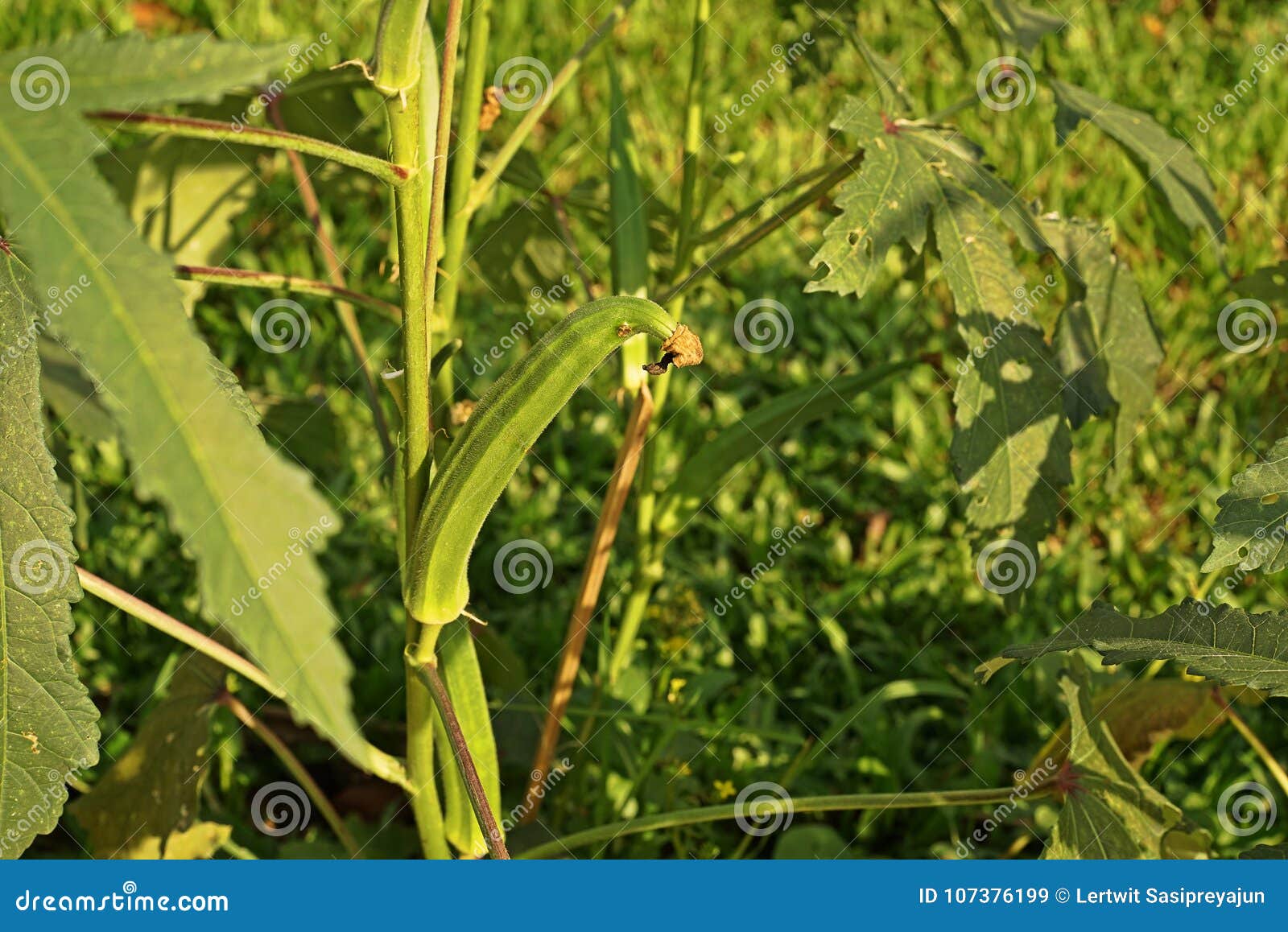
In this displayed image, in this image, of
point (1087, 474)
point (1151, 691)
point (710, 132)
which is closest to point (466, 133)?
point (1151, 691)

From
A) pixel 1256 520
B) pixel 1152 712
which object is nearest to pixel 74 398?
pixel 1256 520

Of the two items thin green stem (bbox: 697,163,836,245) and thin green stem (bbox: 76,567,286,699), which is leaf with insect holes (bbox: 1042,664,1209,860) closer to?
thin green stem (bbox: 697,163,836,245)

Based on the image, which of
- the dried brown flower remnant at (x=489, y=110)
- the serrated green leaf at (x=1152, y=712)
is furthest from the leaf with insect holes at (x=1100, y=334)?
the dried brown flower remnant at (x=489, y=110)

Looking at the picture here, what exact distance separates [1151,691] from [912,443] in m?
0.80

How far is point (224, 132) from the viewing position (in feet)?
2.27

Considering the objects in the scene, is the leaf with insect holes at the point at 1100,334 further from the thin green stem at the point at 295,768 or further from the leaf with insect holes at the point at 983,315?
the thin green stem at the point at 295,768

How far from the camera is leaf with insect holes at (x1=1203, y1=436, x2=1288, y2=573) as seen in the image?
0.87 m

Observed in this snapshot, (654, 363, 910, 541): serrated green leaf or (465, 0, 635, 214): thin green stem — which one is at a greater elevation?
(465, 0, 635, 214): thin green stem

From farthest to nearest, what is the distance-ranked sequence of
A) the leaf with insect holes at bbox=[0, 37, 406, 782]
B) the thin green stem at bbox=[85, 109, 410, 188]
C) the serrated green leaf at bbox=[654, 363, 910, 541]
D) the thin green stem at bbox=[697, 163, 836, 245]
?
the serrated green leaf at bbox=[654, 363, 910, 541]
the thin green stem at bbox=[697, 163, 836, 245]
the thin green stem at bbox=[85, 109, 410, 188]
the leaf with insect holes at bbox=[0, 37, 406, 782]

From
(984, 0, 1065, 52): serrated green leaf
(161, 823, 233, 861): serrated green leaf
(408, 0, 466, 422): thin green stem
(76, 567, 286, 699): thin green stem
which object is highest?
(984, 0, 1065, 52): serrated green leaf

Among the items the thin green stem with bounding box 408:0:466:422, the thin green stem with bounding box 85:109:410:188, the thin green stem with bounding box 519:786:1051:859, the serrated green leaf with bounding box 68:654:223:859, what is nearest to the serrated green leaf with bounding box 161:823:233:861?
the serrated green leaf with bounding box 68:654:223:859

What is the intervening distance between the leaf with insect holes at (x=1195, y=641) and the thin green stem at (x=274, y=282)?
60 cm

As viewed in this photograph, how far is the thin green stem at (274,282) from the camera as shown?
0.97 meters

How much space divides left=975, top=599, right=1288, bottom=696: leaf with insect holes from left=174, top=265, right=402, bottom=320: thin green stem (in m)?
0.60
